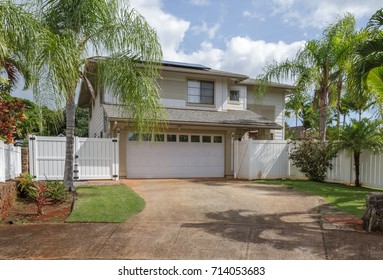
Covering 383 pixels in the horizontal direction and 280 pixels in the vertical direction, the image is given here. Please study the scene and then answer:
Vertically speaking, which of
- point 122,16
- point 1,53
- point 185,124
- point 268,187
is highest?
point 122,16

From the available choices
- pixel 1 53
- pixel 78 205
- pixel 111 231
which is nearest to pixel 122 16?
pixel 1 53

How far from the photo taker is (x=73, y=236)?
5520mm

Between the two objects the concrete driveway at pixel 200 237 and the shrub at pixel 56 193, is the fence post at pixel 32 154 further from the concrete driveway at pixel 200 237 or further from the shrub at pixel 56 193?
the concrete driveway at pixel 200 237

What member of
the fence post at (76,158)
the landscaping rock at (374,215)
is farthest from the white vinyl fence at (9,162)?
the landscaping rock at (374,215)

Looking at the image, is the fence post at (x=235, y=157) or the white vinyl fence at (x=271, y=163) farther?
the fence post at (x=235, y=157)

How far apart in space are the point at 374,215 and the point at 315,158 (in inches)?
320

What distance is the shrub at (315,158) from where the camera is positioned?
1348 cm

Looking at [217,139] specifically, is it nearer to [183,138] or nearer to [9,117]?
[183,138]

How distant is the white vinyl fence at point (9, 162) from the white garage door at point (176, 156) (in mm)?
4936

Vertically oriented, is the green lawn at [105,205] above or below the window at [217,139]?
below

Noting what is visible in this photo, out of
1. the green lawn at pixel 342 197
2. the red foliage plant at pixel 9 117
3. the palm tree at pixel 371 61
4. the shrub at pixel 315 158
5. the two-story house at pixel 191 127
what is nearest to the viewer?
the palm tree at pixel 371 61

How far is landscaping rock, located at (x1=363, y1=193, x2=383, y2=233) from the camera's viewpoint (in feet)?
18.8
